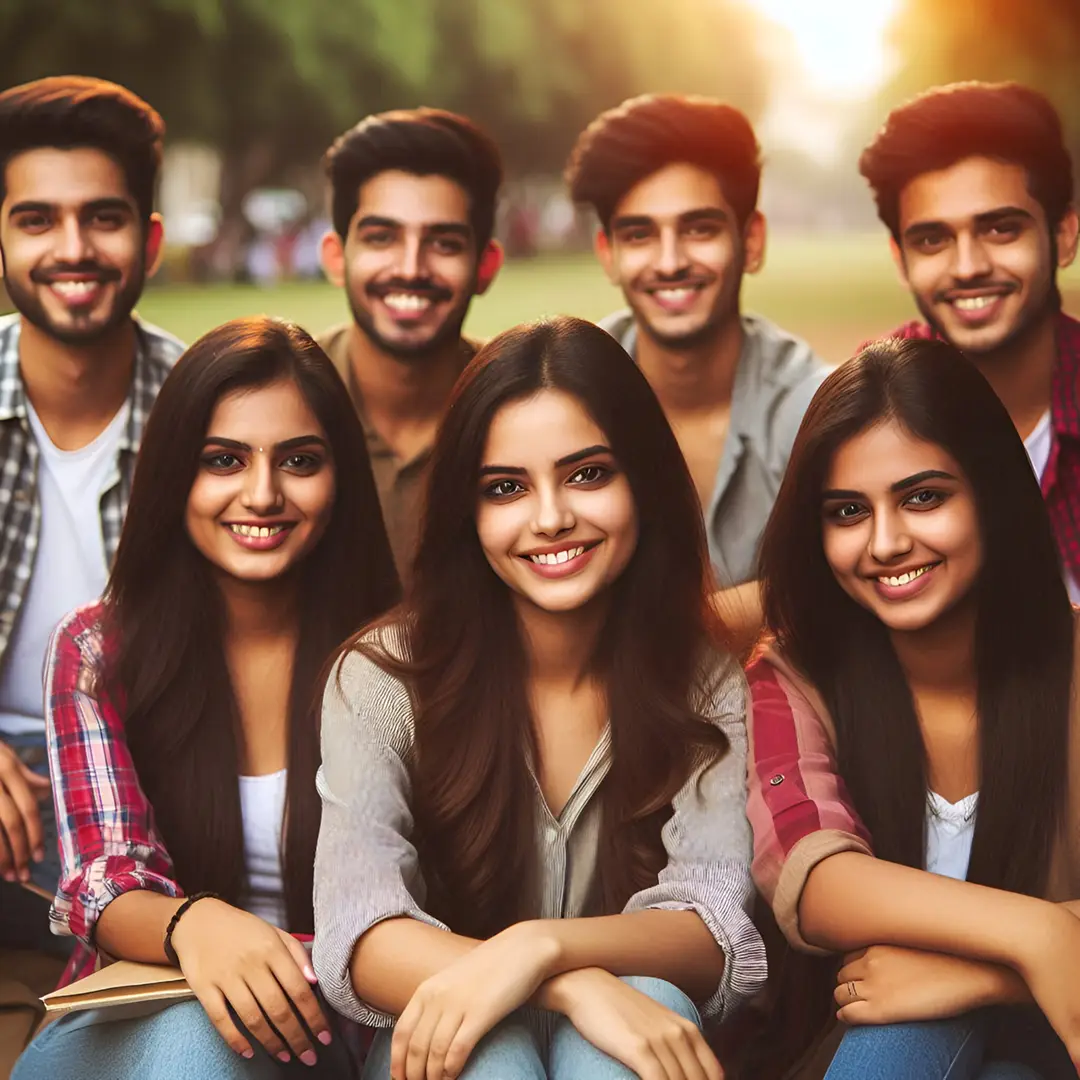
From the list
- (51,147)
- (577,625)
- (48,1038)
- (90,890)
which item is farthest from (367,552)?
(51,147)

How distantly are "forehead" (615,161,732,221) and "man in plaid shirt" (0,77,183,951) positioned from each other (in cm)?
93

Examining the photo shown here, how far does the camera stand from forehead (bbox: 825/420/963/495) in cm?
181

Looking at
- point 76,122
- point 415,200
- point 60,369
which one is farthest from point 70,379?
point 415,200

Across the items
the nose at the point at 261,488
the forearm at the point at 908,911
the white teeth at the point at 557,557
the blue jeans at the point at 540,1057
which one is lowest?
the blue jeans at the point at 540,1057

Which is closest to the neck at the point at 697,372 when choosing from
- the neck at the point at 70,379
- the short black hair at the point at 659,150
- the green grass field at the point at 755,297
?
the short black hair at the point at 659,150

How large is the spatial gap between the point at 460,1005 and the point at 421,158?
1759mm

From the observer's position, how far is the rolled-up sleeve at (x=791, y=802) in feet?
5.65

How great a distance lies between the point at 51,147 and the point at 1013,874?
2024 mm

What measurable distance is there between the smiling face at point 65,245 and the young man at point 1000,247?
1.43 m

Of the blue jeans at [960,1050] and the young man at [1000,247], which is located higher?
the young man at [1000,247]

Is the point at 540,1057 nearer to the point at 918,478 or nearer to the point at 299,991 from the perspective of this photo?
the point at 299,991

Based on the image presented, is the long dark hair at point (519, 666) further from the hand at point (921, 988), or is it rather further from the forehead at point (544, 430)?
the hand at point (921, 988)

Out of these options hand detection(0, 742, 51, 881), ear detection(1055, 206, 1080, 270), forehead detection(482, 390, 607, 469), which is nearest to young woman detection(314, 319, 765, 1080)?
forehead detection(482, 390, 607, 469)

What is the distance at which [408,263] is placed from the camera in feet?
9.09
